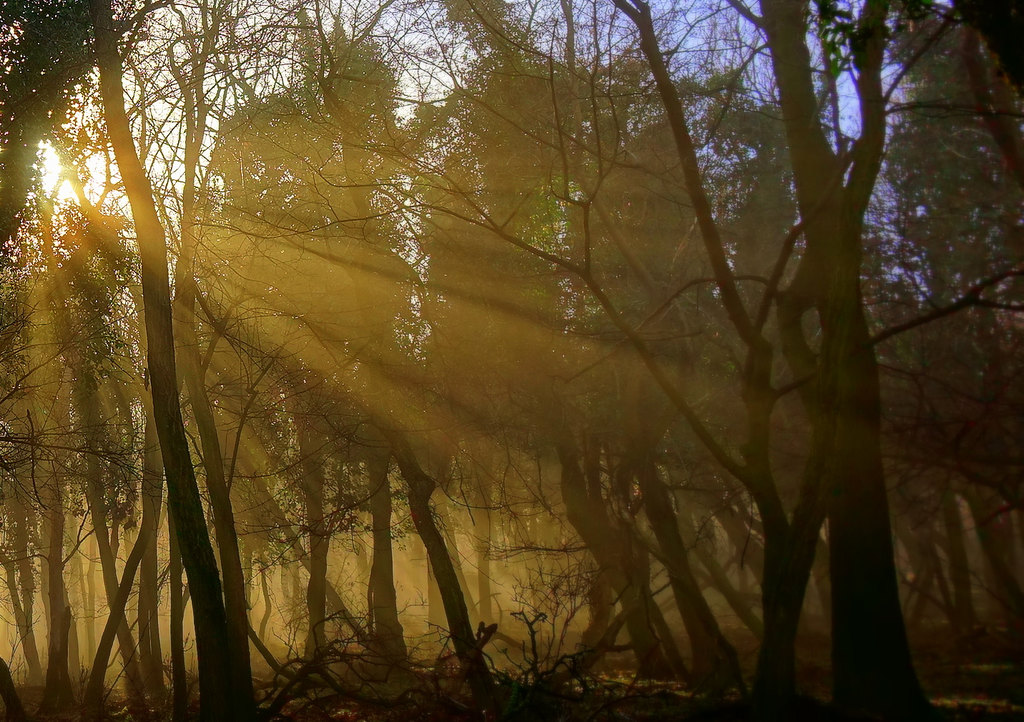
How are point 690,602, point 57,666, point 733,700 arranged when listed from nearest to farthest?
point 733,700 < point 690,602 < point 57,666

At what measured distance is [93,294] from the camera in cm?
1304

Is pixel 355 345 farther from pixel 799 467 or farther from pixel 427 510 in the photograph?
pixel 799 467

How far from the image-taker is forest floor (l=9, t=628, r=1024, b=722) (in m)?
7.62

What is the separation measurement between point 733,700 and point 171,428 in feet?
22.9

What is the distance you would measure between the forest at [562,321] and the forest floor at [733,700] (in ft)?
0.21

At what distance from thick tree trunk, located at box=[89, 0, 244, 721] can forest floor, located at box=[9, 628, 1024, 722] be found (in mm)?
1794

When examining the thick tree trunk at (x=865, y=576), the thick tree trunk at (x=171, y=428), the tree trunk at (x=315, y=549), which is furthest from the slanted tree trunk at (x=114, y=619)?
the thick tree trunk at (x=865, y=576)

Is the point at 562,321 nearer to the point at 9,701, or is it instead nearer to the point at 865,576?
the point at 865,576

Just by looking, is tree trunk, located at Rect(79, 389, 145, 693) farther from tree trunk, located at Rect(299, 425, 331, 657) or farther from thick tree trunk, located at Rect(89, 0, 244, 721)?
thick tree trunk, located at Rect(89, 0, 244, 721)

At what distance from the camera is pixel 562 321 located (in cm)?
1507

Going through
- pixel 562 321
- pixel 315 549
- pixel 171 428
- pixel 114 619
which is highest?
pixel 562 321

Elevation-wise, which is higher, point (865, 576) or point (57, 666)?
point (865, 576)

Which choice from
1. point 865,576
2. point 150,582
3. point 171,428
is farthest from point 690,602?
point 150,582

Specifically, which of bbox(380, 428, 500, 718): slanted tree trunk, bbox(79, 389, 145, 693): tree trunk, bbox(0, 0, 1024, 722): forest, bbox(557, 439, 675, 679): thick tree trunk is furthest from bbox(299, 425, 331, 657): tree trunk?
bbox(557, 439, 675, 679): thick tree trunk
